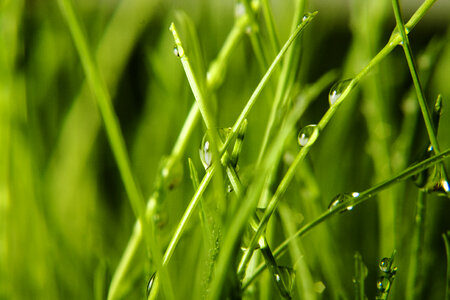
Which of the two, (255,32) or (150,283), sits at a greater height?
(255,32)

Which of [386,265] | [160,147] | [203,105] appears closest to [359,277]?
[386,265]

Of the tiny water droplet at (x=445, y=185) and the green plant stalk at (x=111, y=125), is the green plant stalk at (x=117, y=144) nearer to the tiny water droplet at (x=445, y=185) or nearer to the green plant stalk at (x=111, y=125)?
the green plant stalk at (x=111, y=125)

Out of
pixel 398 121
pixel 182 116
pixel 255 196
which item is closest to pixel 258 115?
pixel 182 116

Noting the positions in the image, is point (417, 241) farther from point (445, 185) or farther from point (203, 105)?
point (203, 105)

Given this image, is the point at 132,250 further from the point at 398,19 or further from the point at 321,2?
the point at 321,2

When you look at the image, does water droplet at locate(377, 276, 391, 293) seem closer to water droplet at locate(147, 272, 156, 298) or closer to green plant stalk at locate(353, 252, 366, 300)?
green plant stalk at locate(353, 252, 366, 300)

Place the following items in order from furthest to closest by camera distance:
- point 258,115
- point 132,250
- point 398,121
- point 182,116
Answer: point 398,121 < point 258,115 < point 182,116 < point 132,250

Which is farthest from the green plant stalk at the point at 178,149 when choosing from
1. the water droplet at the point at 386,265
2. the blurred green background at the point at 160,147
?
the water droplet at the point at 386,265

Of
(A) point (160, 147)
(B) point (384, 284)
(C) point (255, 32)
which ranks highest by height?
(A) point (160, 147)
